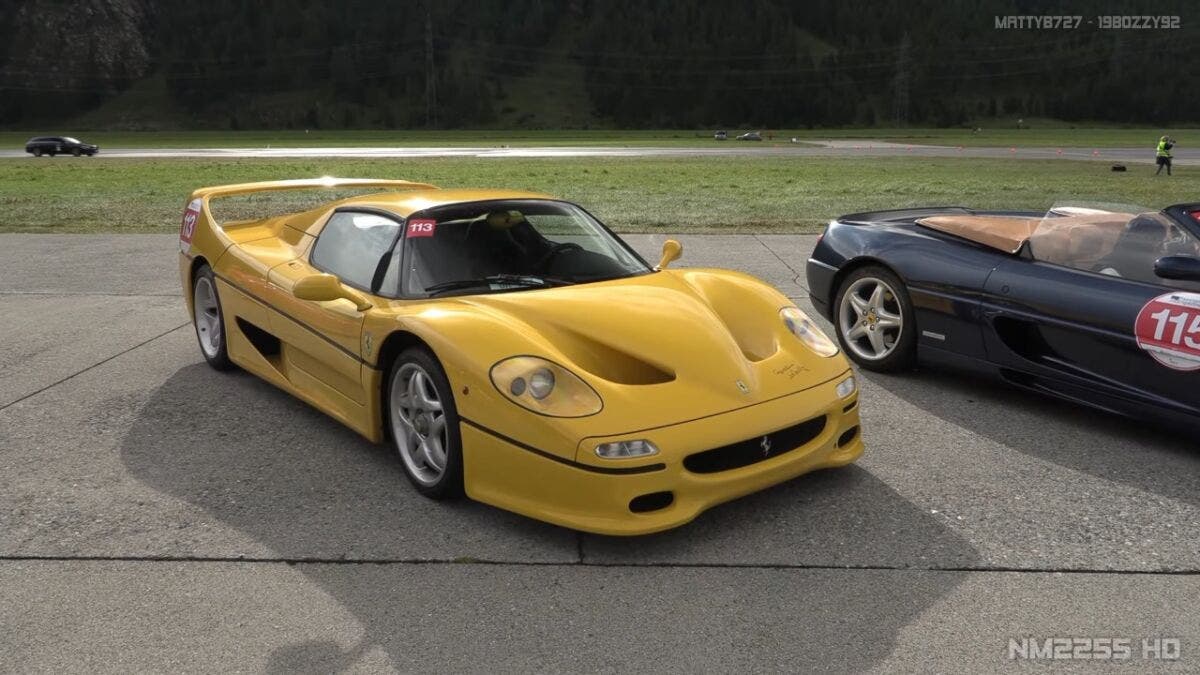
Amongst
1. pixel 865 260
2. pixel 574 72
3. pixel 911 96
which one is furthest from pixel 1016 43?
pixel 865 260

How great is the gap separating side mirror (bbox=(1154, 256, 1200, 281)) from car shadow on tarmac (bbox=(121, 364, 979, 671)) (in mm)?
1625

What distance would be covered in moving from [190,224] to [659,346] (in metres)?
3.59

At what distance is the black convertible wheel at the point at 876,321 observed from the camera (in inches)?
205

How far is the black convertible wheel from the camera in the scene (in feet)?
17.0

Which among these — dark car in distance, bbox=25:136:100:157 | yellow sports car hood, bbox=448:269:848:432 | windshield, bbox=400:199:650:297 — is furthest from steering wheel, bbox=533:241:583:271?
dark car in distance, bbox=25:136:100:157

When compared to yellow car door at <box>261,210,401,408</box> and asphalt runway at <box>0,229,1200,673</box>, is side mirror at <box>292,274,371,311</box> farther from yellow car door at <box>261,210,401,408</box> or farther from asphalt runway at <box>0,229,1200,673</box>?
asphalt runway at <box>0,229,1200,673</box>

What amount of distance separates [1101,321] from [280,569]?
363 centimetres

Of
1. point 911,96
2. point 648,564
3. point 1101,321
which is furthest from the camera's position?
point 911,96

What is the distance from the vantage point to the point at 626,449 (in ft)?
9.99

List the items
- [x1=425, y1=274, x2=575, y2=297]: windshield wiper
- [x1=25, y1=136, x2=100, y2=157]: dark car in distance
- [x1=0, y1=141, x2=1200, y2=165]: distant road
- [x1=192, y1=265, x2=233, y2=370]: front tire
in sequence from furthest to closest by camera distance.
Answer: [x1=25, y1=136, x2=100, y2=157]: dark car in distance → [x1=0, y1=141, x2=1200, y2=165]: distant road → [x1=192, y1=265, x2=233, y2=370]: front tire → [x1=425, y1=274, x2=575, y2=297]: windshield wiper

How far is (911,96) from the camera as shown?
436 ft

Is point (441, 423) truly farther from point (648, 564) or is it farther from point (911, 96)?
point (911, 96)

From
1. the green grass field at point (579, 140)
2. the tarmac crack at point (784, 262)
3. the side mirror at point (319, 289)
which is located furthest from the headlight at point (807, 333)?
the green grass field at point (579, 140)

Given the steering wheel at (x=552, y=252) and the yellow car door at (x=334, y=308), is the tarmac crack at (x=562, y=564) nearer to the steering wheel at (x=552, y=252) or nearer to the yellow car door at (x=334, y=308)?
the yellow car door at (x=334, y=308)
